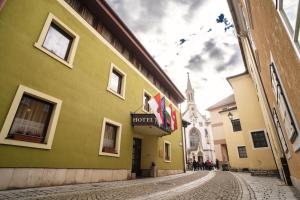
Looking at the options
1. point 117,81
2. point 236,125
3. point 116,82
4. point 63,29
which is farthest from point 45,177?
point 236,125

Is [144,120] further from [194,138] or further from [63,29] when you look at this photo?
[194,138]

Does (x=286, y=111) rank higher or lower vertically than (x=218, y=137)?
lower

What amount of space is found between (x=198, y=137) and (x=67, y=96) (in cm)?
5032

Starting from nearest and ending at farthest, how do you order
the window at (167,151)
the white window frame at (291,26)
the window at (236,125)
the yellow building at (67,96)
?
1. the white window frame at (291,26)
2. the yellow building at (67,96)
3. the window at (167,151)
4. the window at (236,125)

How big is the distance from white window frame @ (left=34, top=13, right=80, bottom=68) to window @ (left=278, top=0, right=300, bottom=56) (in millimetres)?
7040

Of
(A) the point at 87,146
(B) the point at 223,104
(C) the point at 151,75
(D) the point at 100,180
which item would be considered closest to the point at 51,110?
(A) the point at 87,146

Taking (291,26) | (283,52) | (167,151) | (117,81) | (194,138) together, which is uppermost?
(194,138)

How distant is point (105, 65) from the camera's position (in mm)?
9500

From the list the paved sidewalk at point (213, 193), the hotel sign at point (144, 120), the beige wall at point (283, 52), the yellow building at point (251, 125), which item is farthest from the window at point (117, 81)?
the yellow building at point (251, 125)

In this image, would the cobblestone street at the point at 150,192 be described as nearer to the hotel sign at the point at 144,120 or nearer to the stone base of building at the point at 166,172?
the hotel sign at the point at 144,120

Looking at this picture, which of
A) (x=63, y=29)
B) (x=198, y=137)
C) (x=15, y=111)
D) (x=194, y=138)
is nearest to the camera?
(x=15, y=111)

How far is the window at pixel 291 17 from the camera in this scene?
1.91 metres

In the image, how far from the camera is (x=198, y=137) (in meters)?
52.2

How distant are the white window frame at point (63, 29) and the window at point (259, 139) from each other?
631 inches
